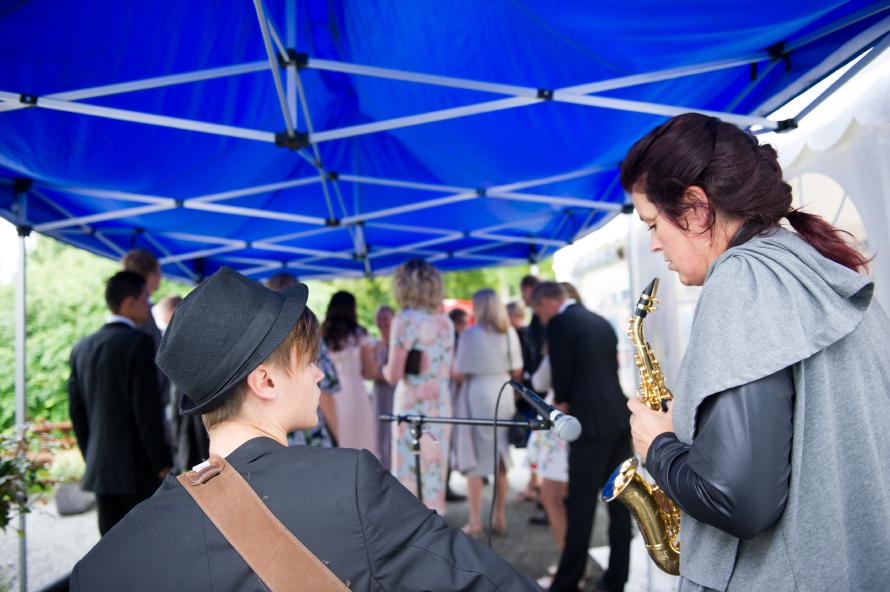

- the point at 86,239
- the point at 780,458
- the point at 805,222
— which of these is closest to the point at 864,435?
the point at 780,458

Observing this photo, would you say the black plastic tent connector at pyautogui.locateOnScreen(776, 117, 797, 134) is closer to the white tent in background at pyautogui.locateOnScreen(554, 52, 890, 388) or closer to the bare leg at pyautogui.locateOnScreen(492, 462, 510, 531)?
the white tent in background at pyautogui.locateOnScreen(554, 52, 890, 388)

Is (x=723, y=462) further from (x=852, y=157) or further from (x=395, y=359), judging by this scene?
(x=395, y=359)

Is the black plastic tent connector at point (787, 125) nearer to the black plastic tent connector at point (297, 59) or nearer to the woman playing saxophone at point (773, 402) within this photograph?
the woman playing saxophone at point (773, 402)

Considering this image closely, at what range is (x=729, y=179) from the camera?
1.36 m

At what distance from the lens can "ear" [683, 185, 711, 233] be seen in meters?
1.40

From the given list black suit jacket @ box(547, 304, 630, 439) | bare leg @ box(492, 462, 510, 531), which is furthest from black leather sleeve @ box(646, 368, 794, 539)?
bare leg @ box(492, 462, 510, 531)

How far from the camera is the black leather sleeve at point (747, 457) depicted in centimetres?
118

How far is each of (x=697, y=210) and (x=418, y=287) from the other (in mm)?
3404

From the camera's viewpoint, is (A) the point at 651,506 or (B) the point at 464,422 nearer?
(A) the point at 651,506

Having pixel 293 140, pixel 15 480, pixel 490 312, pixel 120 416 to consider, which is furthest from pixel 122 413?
pixel 490 312

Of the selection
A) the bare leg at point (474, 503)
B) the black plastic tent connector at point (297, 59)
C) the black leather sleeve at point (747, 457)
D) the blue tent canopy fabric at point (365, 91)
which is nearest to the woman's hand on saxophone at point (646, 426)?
the black leather sleeve at point (747, 457)

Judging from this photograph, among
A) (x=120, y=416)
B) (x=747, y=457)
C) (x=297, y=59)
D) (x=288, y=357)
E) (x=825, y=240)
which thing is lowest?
(x=120, y=416)

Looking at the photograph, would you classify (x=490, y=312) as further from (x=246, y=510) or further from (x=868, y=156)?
(x=246, y=510)

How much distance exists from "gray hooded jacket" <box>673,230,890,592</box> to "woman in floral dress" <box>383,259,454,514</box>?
Result: 3492 mm
